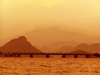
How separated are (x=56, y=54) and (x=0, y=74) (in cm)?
17178

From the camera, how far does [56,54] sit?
19775cm

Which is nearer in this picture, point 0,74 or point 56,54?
point 0,74

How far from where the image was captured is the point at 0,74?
88.1 ft
